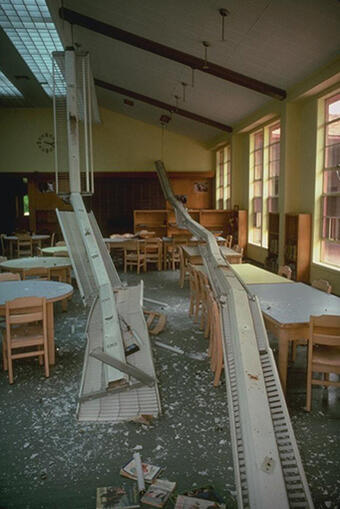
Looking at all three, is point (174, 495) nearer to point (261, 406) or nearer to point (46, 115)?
point (261, 406)

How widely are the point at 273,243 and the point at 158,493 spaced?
8189 mm

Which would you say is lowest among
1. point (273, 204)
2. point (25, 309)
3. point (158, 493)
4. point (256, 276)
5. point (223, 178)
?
point (158, 493)

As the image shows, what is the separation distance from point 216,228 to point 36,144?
795 centimetres

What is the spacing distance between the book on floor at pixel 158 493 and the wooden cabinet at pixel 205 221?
10625 millimetres

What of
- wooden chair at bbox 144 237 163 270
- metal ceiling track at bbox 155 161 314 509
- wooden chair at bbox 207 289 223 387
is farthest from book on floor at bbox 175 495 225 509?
wooden chair at bbox 144 237 163 270

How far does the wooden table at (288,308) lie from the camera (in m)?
3.65

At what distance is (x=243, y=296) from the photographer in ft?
11.9

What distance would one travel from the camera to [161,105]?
42.5 ft

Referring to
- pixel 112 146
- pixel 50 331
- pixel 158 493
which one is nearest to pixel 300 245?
pixel 50 331

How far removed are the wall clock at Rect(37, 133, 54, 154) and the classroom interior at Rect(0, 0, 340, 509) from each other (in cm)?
4

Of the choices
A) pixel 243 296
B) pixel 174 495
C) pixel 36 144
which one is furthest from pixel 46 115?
pixel 174 495

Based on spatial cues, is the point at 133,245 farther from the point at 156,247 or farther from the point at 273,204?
the point at 273,204

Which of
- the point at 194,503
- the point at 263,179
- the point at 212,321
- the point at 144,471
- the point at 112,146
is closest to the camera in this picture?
the point at 194,503

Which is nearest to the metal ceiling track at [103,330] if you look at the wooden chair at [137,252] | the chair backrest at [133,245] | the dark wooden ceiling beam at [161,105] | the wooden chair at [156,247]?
the wooden chair at [137,252]
